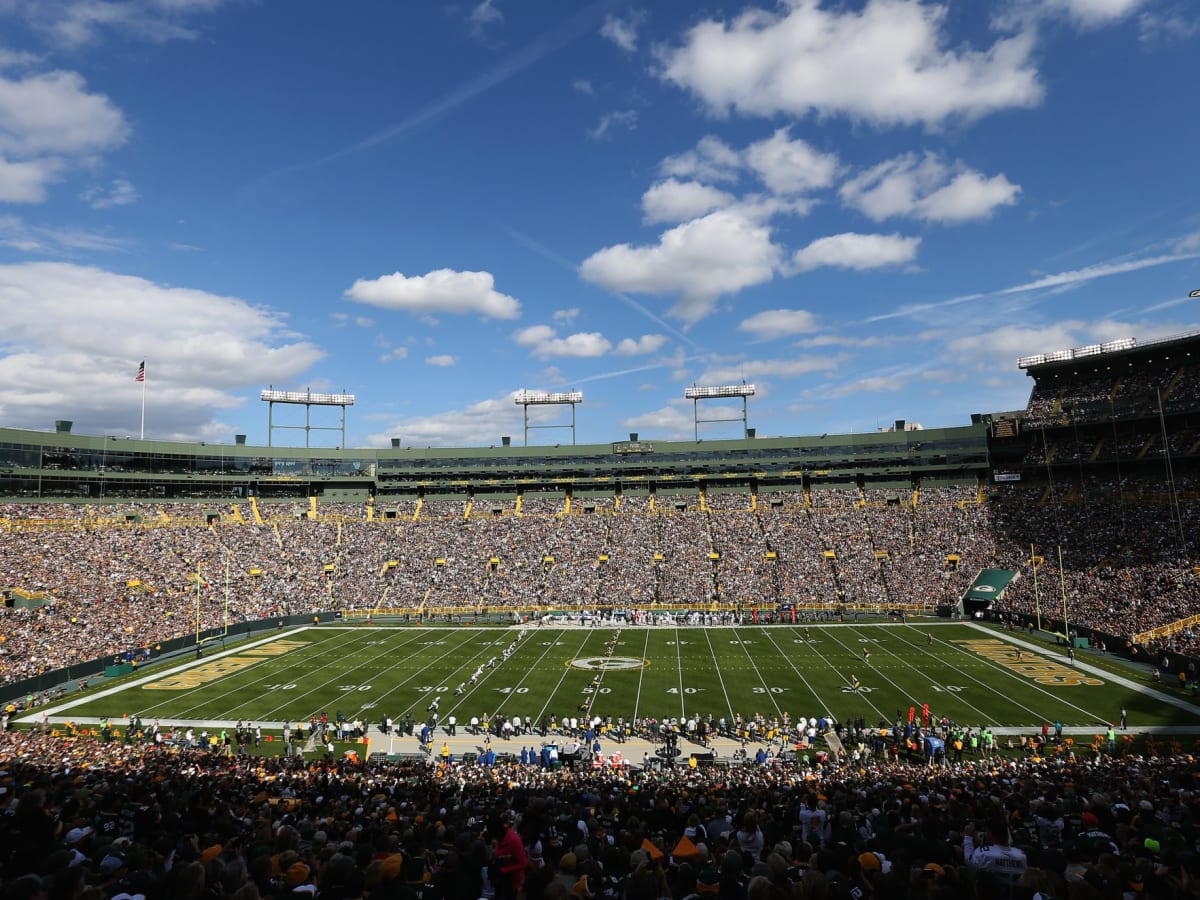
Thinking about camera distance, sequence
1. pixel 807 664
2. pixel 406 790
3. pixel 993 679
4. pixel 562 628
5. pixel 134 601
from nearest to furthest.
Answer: pixel 406 790 → pixel 993 679 → pixel 807 664 → pixel 134 601 → pixel 562 628

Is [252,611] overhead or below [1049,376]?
below

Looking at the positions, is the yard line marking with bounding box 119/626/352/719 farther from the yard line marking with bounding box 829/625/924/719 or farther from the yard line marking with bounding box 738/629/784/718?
the yard line marking with bounding box 829/625/924/719

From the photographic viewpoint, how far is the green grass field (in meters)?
32.1

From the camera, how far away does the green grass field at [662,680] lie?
32094 mm

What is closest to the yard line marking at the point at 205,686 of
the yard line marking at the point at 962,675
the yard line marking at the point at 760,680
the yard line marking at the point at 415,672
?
the yard line marking at the point at 415,672

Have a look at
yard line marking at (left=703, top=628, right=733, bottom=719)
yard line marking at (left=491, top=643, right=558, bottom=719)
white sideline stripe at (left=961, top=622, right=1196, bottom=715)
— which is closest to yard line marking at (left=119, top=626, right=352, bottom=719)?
yard line marking at (left=491, top=643, right=558, bottom=719)

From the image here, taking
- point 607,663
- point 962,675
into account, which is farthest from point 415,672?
point 962,675

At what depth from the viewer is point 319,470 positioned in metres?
81.5

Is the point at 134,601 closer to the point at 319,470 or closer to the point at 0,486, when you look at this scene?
the point at 0,486

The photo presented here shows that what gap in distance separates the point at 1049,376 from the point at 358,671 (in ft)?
234

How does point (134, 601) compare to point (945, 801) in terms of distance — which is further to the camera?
point (134, 601)

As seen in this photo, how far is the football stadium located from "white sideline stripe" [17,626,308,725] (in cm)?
49

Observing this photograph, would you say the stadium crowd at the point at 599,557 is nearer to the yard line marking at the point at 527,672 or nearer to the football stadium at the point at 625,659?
the football stadium at the point at 625,659

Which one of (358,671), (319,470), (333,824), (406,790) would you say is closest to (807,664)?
(358,671)
